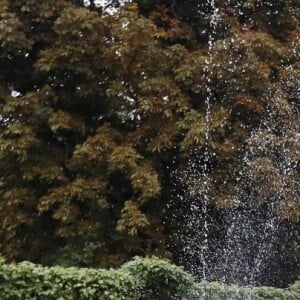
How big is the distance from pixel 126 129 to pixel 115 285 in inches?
199

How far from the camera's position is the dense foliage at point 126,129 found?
9.86m

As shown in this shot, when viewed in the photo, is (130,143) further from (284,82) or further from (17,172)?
(284,82)

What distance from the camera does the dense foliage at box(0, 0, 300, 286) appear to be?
9.86m

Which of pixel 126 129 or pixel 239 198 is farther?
pixel 126 129

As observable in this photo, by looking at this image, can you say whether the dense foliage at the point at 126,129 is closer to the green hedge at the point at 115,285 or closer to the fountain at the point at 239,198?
the fountain at the point at 239,198

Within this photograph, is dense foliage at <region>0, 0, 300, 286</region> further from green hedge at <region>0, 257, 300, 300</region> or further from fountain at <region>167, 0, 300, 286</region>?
green hedge at <region>0, 257, 300, 300</region>

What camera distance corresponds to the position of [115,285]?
19.3ft

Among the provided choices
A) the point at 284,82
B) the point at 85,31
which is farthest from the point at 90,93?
the point at 284,82

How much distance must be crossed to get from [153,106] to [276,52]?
6.94ft

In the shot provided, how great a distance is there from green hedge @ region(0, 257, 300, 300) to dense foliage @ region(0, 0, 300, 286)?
216 centimetres

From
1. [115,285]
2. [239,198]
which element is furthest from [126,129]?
[115,285]

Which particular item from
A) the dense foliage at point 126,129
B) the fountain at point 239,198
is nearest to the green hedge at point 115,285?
the dense foliage at point 126,129

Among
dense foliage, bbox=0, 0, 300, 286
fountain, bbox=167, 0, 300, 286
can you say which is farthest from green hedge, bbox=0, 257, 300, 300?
fountain, bbox=167, 0, 300, 286

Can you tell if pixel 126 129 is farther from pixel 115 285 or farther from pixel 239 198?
pixel 115 285
